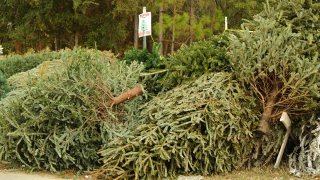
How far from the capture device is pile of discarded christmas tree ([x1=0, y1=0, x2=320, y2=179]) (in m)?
6.30

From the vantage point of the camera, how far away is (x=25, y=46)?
1248 inches

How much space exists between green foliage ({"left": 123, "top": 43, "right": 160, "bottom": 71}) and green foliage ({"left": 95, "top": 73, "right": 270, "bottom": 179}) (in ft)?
4.19

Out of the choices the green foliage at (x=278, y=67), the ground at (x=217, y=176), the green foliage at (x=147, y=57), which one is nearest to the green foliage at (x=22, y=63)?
the green foliage at (x=147, y=57)

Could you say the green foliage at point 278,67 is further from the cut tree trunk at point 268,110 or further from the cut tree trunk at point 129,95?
the cut tree trunk at point 129,95

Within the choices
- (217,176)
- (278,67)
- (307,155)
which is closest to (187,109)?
(217,176)

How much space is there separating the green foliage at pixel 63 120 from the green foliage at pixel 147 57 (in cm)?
87

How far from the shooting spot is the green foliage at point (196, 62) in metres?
7.06

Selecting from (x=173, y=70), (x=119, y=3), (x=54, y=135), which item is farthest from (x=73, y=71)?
(x=119, y=3)

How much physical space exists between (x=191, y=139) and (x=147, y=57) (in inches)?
88.8

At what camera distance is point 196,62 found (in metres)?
7.07

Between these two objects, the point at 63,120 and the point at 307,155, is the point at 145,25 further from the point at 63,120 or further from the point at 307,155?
the point at 307,155

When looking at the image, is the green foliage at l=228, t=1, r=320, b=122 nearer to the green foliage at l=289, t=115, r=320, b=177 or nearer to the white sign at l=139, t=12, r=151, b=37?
the green foliage at l=289, t=115, r=320, b=177

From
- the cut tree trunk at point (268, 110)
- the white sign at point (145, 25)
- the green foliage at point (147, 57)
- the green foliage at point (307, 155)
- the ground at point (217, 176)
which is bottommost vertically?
the ground at point (217, 176)

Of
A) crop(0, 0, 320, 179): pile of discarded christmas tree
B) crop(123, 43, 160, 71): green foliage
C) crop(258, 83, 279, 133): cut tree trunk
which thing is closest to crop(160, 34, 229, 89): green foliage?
crop(0, 0, 320, 179): pile of discarded christmas tree
